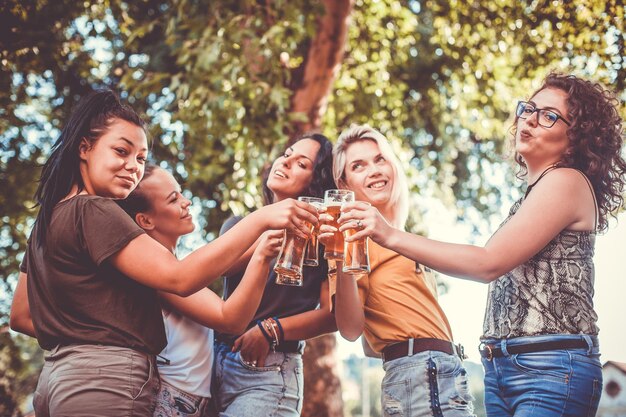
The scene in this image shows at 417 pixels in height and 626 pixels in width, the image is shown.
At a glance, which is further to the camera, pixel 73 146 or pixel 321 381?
pixel 321 381

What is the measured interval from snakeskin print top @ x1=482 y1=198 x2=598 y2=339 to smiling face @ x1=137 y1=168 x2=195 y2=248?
1.59m

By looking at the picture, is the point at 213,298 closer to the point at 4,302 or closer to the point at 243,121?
the point at 243,121

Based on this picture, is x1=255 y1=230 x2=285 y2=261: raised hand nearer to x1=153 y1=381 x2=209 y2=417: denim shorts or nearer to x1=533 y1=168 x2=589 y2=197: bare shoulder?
x1=153 y1=381 x2=209 y2=417: denim shorts

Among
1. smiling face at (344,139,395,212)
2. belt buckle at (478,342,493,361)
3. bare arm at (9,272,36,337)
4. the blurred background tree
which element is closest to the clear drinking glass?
smiling face at (344,139,395,212)

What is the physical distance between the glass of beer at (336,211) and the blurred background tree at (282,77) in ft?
12.7

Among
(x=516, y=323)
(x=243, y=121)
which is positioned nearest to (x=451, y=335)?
(x=516, y=323)

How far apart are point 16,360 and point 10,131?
13.1 ft

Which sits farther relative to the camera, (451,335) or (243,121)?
(243,121)

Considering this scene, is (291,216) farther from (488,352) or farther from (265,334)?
(488,352)

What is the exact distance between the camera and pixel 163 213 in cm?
307

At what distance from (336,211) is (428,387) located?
862 millimetres

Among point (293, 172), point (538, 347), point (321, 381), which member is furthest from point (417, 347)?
point (321, 381)

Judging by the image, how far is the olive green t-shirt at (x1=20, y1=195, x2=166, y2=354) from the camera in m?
2.20

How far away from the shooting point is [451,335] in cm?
301
